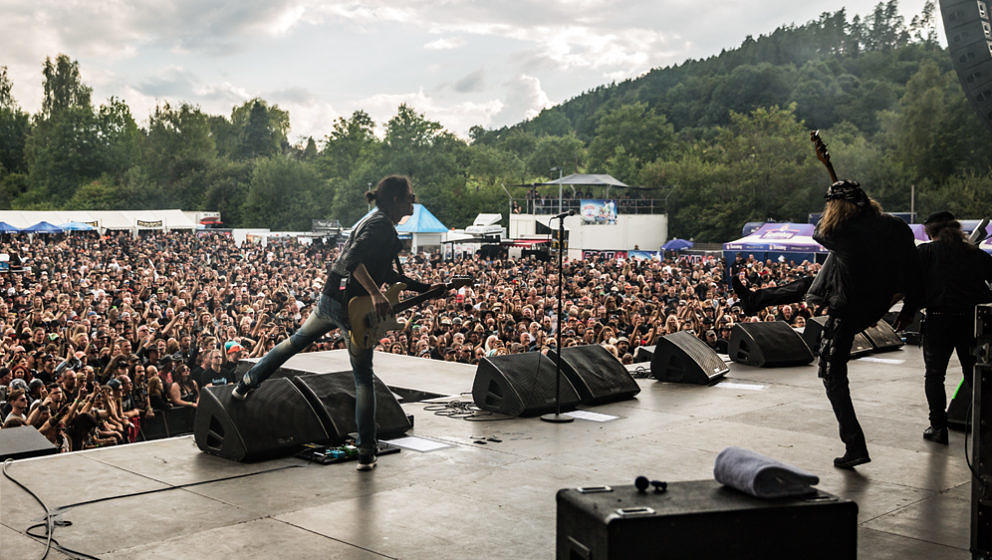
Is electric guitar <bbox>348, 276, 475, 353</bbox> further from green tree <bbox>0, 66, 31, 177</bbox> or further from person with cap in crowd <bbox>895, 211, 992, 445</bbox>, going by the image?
green tree <bbox>0, 66, 31, 177</bbox>

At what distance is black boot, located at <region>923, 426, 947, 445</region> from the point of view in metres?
5.70

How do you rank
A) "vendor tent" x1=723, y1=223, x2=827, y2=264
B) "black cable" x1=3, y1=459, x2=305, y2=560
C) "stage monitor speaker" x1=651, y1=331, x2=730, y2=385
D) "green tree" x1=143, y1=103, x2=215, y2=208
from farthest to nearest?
1. "green tree" x1=143, y1=103, x2=215, y2=208
2. "vendor tent" x1=723, y1=223, x2=827, y2=264
3. "stage monitor speaker" x1=651, y1=331, x2=730, y2=385
4. "black cable" x1=3, y1=459, x2=305, y2=560

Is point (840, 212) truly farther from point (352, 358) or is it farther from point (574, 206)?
point (574, 206)

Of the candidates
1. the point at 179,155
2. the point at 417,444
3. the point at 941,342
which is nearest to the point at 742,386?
the point at 941,342

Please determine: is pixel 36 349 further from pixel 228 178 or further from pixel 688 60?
pixel 688 60

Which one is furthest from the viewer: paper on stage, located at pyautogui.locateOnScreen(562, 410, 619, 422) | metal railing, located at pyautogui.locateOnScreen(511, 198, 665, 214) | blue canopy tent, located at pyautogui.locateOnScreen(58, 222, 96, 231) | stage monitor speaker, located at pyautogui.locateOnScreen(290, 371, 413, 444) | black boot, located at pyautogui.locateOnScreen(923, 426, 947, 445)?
metal railing, located at pyautogui.locateOnScreen(511, 198, 665, 214)

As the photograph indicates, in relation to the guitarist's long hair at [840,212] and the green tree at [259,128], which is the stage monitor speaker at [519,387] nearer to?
the guitarist's long hair at [840,212]

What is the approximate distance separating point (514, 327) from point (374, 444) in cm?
788

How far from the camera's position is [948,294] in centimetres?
543

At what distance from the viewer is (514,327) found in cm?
1279

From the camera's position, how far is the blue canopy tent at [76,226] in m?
39.7

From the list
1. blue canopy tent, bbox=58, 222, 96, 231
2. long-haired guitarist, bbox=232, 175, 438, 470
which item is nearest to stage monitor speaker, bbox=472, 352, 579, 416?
long-haired guitarist, bbox=232, 175, 438, 470

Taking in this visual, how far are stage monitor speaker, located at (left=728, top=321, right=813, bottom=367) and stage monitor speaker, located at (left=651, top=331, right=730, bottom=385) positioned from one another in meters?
0.89

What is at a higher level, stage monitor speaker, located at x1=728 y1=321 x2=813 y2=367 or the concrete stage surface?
stage monitor speaker, located at x1=728 y1=321 x2=813 y2=367
